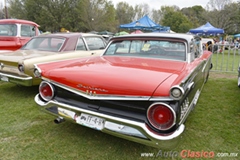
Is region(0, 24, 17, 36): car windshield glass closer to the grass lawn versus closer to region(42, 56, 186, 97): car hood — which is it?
the grass lawn

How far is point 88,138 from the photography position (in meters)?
2.77

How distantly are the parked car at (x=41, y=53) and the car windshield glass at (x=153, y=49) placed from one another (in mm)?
1674

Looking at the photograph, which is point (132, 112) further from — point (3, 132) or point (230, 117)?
point (230, 117)

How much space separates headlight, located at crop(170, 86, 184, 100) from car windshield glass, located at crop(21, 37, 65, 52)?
12.2 ft

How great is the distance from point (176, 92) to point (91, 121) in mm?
1028

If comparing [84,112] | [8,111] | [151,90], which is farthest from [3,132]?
[151,90]

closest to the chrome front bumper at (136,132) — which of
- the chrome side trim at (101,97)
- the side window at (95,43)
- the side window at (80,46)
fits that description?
the chrome side trim at (101,97)

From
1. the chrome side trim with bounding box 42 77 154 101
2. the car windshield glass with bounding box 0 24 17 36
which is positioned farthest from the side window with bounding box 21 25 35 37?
the chrome side trim with bounding box 42 77 154 101

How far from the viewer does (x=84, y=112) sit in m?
2.24

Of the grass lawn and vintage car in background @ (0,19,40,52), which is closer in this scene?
the grass lawn

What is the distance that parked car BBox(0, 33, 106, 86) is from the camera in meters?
3.97

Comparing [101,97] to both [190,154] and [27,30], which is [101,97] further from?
[27,30]

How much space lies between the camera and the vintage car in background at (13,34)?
646 centimetres

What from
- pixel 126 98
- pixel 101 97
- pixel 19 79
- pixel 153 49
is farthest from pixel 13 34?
pixel 126 98
